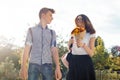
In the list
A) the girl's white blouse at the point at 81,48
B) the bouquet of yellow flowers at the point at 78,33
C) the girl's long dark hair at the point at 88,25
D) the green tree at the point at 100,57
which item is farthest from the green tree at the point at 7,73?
the bouquet of yellow flowers at the point at 78,33

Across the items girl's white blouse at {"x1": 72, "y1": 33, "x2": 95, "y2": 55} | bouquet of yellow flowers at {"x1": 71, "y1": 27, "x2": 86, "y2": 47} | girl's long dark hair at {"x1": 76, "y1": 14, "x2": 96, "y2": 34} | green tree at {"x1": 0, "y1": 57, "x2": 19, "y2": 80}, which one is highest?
girl's long dark hair at {"x1": 76, "y1": 14, "x2": 96, "y2": 34}

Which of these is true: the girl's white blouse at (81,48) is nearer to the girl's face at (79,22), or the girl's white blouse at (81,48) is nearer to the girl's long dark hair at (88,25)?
the girl's long dark hair at (88,25)

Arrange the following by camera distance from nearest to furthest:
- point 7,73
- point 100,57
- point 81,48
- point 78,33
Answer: point 78,33 < point 81,48 < point 7,73 < point 100,57

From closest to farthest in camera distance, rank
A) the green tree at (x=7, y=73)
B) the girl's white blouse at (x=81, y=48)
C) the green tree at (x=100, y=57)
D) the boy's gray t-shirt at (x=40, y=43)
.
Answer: the boy's gray t-shirt at (x=40, y=43)
the girl's white blouse at (x=81, y=48)
the green tree at (x=7, y=73)
the green tree at (x=100, y=57)

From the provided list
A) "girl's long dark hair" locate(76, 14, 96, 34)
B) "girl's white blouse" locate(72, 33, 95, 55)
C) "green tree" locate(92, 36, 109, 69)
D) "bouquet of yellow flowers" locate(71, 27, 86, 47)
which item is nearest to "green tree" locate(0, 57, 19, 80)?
"green tree" locate(92, 36, 109, 69)

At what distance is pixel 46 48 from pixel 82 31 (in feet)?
2.37

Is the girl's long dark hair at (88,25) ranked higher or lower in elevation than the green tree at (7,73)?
higher

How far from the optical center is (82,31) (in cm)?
759

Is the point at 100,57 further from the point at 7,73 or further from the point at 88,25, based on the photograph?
the point at 88,25

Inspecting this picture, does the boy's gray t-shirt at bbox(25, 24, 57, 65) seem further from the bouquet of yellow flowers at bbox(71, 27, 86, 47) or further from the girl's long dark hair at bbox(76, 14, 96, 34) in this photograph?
the girl's long dark hair at bbox(76, 14, 96, 34)

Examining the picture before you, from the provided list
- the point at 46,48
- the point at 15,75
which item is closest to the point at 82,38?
the point at 46,48

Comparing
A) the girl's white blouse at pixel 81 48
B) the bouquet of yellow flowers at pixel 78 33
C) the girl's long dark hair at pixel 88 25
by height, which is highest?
the girl's long dark hair at pixel 88 25

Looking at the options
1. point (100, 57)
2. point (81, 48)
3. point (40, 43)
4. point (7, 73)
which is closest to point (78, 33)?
point (81, 48)

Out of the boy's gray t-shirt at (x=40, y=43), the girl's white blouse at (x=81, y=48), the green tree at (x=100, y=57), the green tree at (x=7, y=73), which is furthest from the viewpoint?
the green tree at (x=100, y=57)
